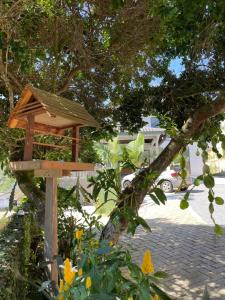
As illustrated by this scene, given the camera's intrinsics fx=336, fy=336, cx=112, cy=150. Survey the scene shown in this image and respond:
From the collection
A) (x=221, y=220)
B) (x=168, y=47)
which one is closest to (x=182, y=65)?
(x=168, y=47)

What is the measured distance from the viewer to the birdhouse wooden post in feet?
9.48

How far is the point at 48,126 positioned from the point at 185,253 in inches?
183

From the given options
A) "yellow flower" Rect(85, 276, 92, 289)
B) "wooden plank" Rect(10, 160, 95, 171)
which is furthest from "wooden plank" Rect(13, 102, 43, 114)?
"yellow flower" Rect(85, 276, 92, 289)

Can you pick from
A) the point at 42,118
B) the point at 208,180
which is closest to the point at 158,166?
the point at 42,118

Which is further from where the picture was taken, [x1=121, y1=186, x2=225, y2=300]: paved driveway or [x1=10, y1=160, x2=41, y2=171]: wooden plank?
[x1=121, y1=186, x2=225, y2=300]: paved driveway

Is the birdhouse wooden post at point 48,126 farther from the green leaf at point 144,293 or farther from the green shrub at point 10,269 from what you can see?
the green leaf at point 144,293

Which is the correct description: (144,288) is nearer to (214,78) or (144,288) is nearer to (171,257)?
(214,78)

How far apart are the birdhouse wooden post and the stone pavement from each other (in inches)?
85.3

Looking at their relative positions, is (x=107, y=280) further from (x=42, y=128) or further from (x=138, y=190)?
(x=138, y=190)

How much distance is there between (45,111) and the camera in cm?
291

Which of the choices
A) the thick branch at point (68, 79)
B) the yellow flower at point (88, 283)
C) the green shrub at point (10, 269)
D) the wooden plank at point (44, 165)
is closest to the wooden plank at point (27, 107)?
the wooden plank at point (44, 165)

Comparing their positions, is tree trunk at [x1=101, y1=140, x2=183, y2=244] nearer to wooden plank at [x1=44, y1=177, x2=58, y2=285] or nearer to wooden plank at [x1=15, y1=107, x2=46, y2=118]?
wooden plank at [x1=44, y1=177, x2=58, y2=285]

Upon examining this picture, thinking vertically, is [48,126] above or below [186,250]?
above

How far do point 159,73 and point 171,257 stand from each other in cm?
361
